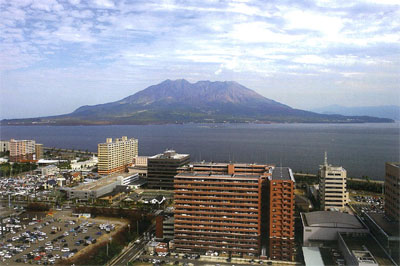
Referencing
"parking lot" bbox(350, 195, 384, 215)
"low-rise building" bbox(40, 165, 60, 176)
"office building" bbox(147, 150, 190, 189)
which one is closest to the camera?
"parking lot" bbox(350, 195, 384, 215)

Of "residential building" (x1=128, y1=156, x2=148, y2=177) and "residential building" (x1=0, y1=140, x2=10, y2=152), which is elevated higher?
"residential building" (x1=0, y1=140, x2=10, y2=152)

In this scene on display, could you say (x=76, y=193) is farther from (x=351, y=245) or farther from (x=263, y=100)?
(x=263, y=100)

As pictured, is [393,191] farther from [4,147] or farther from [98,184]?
[4,147]

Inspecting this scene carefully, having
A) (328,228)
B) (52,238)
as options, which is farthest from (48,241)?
(328,228)

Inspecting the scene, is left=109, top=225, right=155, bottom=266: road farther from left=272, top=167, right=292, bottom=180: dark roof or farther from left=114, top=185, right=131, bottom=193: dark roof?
left=114, top=185, right=131, bottom=193: dark roof

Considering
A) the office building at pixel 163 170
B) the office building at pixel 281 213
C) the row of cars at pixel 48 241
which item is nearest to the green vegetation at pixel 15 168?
the office building at pixel 163 170

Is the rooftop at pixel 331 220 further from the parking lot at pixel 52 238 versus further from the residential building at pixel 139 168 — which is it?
the residential building at pixel 139 168

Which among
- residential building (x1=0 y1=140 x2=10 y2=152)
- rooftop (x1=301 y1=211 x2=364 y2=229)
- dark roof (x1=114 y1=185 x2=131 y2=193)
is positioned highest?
residential building (x1=0 y1=140 x2=10 y2=152)

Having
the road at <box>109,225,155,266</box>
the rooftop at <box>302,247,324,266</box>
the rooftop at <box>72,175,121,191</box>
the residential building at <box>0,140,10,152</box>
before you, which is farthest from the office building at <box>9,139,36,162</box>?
the rooftop at <box>302,247,324,266</box>
